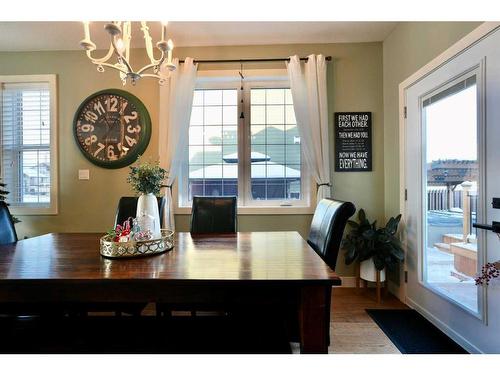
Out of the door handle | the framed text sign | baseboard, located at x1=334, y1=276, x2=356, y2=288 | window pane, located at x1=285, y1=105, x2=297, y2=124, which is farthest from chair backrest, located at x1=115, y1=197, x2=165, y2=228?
the door handle

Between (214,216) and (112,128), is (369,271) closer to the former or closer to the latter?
(214,216)

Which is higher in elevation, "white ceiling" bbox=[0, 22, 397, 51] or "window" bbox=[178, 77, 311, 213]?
"white ceiling" bbox=[0, 22, 397, 51]

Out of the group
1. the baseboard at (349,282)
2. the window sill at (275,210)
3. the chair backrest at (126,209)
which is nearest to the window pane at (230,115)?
the window sill at (275,210)

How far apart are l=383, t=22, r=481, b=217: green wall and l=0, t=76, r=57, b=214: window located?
3.80m

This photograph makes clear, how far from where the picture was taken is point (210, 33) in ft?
8.65

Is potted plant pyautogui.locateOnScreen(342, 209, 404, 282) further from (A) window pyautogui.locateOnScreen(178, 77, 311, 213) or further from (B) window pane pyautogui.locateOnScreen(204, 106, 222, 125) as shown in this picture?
(B) window pane pyautogui.locateOnScreen(204, 106, 222, 125)

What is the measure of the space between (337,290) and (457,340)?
107 centimetres

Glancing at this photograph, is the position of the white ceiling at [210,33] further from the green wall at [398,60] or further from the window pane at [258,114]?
the window pane at [258,114]

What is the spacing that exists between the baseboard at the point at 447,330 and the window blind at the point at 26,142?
13.0 ft

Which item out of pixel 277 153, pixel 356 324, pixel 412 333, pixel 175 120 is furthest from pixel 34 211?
→ pixel 412 333

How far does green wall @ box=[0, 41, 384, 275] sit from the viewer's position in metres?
2.78

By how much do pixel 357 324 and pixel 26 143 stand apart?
395cm
